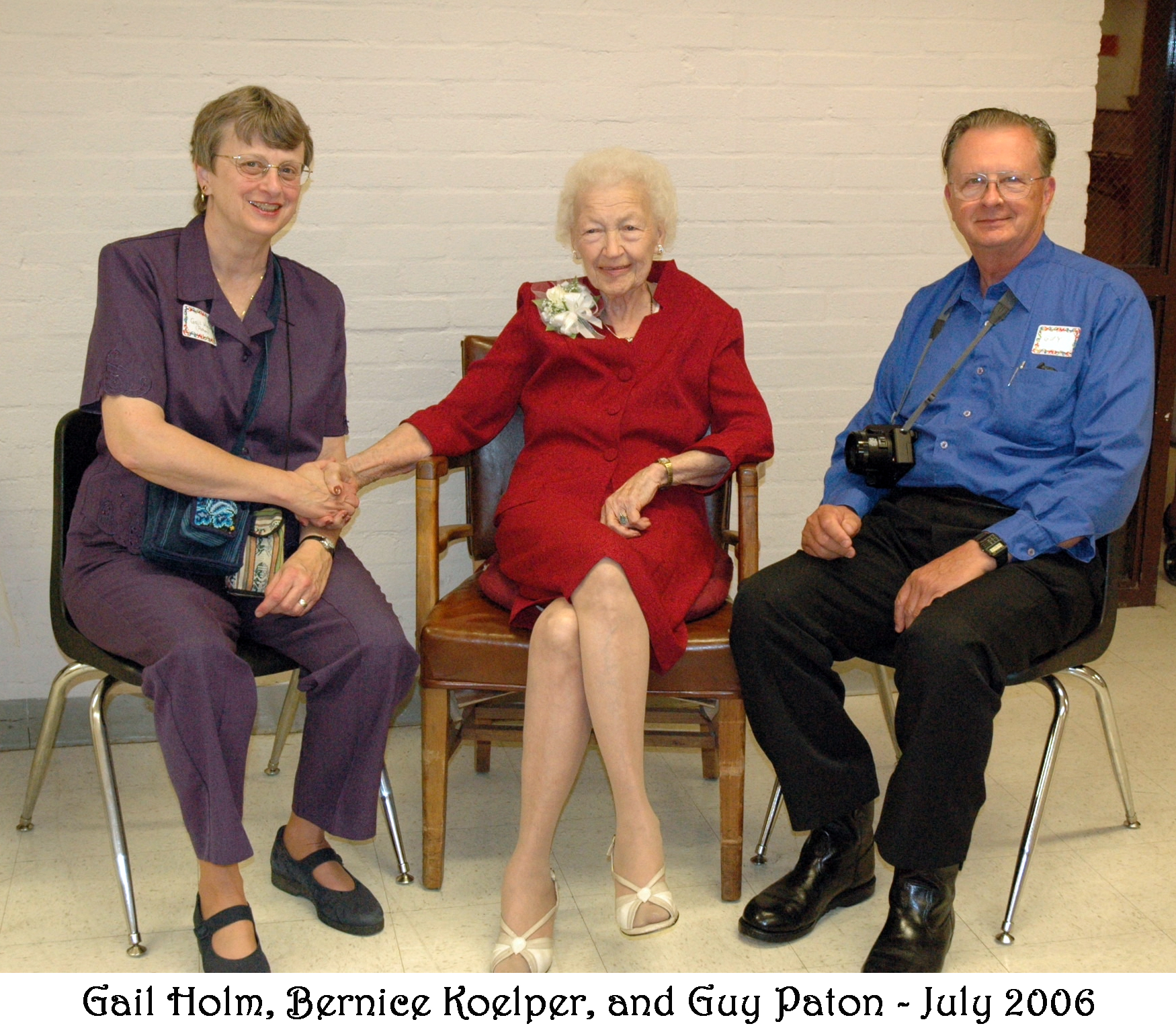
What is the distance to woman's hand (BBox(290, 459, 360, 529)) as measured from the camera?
234cm

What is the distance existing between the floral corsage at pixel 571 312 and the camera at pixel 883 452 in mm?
568

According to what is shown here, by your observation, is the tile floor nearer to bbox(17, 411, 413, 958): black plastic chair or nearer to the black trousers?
bbox(17, 411, 413, 958): black plastic chair

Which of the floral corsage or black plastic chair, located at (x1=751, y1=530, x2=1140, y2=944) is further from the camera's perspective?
the floral corsage

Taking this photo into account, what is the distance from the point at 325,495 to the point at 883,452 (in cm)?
110

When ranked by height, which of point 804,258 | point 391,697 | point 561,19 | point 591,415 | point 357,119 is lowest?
point 391,697

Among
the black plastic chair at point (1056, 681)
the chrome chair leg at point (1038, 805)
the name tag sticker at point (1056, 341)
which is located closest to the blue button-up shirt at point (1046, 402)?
the name tag sticker at point (1056, 341)

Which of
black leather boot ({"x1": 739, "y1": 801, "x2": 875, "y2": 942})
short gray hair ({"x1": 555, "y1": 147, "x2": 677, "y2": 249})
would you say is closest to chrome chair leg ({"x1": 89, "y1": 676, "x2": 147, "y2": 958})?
black leather boot ({"x1": 739, "y1": 801, "x2": 875, "y2": 942})

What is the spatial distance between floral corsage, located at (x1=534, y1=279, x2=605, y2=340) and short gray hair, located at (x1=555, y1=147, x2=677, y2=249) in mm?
145

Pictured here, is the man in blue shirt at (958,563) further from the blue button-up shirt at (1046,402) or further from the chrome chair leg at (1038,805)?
the chrome chair leg at (1038,805)

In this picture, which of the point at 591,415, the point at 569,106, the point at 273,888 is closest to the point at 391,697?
the point at 273,888

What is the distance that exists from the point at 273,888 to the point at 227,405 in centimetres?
96

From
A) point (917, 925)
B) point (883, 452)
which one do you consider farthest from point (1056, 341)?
point (917, 925)
